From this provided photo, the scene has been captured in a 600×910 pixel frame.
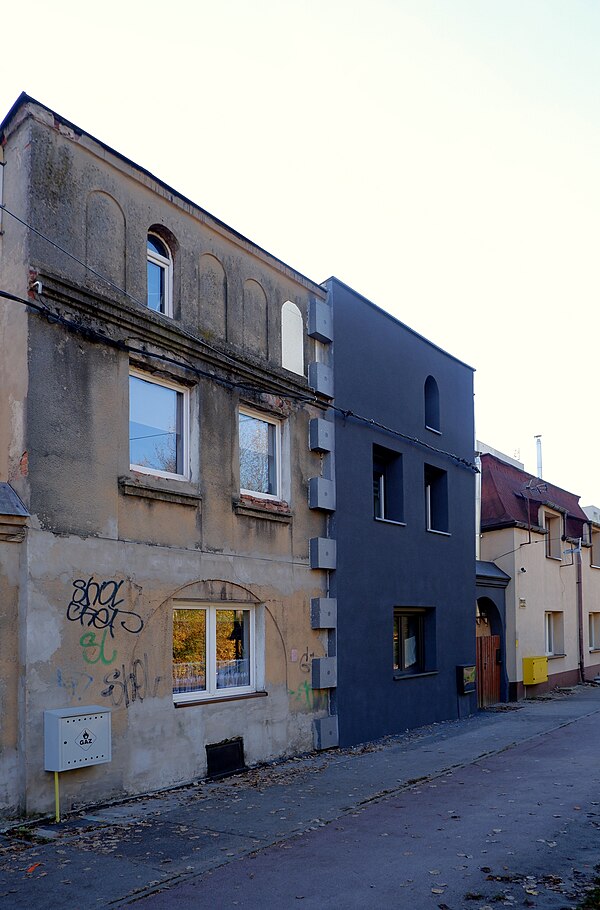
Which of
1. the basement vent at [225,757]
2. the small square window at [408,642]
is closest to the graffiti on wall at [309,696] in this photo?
the basement vent at [225,757]

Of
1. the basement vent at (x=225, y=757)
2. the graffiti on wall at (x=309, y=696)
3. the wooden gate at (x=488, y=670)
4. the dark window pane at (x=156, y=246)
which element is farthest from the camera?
the wooden gate at (x=488, y=670)

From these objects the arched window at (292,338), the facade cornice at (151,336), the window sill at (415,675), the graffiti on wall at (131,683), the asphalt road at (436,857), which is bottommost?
the asphalt road at (436,857)

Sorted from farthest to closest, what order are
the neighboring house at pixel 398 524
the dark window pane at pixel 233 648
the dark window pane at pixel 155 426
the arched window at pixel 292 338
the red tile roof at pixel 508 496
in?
the red tile roof at pixel 508 496, the neighboring house at pixel 398 524, the arched window at pixel 292 338, the dark window pane at pixel 233 648, the dark window pane at pixel 155 426

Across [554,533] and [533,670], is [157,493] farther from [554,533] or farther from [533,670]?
[554,533]

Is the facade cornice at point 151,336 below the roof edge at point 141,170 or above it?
below

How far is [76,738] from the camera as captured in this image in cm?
934

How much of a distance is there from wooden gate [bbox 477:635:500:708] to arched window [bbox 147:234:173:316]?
13151 millimetres

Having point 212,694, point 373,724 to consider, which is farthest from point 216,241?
point 373,724

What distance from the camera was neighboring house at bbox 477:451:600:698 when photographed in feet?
76.7

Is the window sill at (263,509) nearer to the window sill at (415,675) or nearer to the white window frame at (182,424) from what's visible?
the white window frame at (182,424)

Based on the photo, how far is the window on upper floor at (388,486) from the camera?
55.7ft

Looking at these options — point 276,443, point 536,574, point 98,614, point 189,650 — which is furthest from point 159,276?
point 536,574

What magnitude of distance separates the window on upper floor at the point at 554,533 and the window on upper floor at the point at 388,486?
11.1m

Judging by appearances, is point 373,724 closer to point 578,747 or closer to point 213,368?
point 578,747
